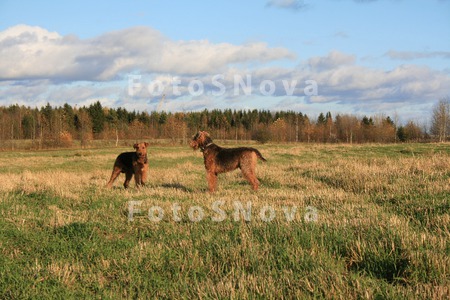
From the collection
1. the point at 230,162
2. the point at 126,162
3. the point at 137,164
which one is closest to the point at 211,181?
the point at 230,162

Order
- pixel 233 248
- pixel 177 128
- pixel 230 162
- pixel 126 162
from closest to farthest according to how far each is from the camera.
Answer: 1. pixel 233 248
2. pixel 230 162
3. pixel 126 162
4. pixel 177 128

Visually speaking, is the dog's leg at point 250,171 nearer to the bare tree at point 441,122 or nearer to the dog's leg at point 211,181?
the dog's leg at point 211,181

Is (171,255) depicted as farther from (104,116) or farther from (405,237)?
(104,116)

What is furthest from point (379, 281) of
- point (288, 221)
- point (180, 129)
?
point (180, 129)

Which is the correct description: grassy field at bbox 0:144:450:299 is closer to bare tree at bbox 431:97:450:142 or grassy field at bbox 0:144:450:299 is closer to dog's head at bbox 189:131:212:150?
dog's head at bbox 189:131:212:150

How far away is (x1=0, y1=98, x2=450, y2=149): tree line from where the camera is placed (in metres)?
71.8

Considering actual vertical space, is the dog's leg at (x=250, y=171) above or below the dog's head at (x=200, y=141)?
below

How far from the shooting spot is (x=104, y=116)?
93.0 meters

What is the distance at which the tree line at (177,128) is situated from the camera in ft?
236

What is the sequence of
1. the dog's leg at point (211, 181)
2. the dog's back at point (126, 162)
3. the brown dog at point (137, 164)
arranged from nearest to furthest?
the dog's leg at point (211, 181)
the brown dog at point (137, 164)
the dog's back at point (126, 162)

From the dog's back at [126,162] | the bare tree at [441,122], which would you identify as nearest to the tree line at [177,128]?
the bare tree at [441,122]

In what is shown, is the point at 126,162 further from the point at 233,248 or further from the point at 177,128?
the point at 177,128

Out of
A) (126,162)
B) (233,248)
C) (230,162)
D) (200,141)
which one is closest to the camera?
(233,248)

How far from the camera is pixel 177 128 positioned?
67.6m
